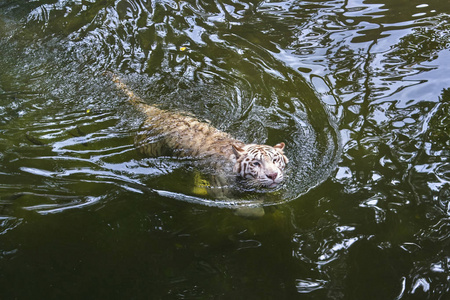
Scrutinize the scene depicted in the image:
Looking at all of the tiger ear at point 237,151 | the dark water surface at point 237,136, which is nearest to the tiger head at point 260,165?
the tiger ear at point 237,151

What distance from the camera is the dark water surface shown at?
3.35 m

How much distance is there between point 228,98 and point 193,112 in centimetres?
59

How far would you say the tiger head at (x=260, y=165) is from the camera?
4.16 metres

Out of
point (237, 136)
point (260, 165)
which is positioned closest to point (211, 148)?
point (237, 136)

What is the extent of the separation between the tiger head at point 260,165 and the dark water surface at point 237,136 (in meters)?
0.21

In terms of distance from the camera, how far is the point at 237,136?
17.1 feet

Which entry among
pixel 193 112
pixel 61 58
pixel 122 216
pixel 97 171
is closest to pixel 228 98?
pixel 193 112

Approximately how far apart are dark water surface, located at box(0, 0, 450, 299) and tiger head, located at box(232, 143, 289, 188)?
207mm

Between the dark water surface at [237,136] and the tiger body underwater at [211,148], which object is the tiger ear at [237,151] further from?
the dark water surface at [237,136]

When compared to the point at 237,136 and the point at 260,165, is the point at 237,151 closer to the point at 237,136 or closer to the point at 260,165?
the point at 260,165

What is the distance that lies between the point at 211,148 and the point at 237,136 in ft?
2.05

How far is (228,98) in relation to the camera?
228 inches

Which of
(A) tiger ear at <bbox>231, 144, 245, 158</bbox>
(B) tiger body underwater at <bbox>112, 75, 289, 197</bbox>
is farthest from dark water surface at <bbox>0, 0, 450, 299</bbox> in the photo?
(A) tiger ear at <bbox>231, 144, 245, 158</bbox>

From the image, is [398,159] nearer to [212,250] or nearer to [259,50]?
[212,250]
